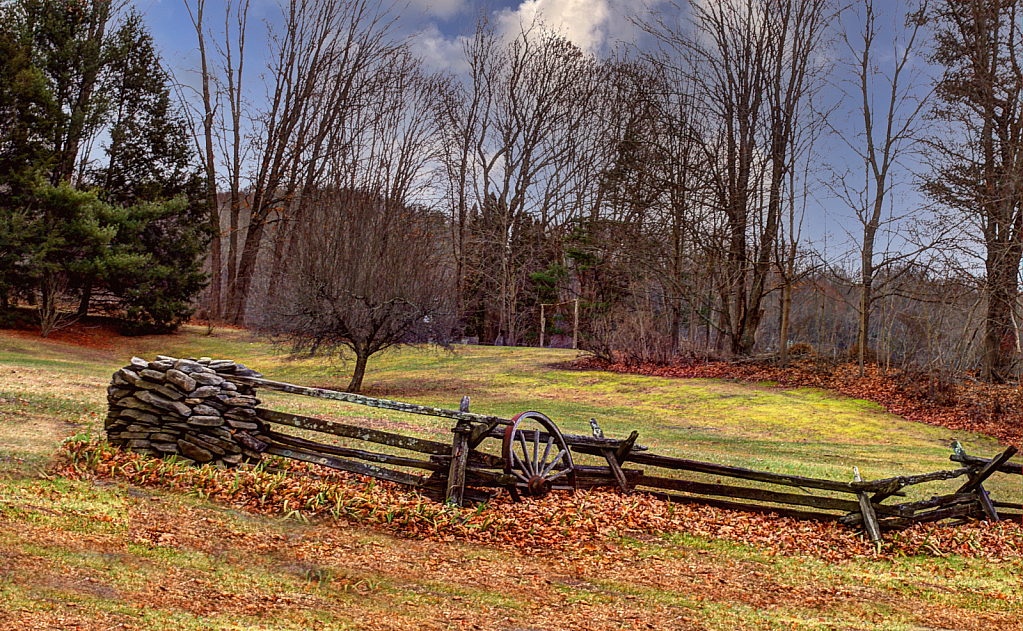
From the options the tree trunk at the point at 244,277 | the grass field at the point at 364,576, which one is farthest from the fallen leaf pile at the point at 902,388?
the tree trunk at the point at 244,277

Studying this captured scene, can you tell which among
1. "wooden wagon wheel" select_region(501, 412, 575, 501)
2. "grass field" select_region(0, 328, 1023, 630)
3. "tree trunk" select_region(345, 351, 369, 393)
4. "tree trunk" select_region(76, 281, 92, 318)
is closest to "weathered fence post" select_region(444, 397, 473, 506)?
"wooden wagon wheel" select_region(501, 412, 575, 501)

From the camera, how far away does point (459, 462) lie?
728cm

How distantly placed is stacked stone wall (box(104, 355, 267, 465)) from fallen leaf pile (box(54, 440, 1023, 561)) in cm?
20

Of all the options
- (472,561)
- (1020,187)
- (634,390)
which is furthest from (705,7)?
(472,561)

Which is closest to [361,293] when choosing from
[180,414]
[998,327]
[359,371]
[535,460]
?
[359,371]

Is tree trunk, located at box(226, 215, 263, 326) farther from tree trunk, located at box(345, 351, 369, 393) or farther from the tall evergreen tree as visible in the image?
tree trunk, located at box(345, 351, 369, 393)

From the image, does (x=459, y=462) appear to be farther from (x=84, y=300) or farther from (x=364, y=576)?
(x=84, y=300)

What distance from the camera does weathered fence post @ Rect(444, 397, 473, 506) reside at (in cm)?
723

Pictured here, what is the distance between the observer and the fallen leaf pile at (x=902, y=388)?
55.5 ft

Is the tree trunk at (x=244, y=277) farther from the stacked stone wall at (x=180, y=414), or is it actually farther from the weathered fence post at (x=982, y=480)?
the weathered fence post at (x=982, y=480)

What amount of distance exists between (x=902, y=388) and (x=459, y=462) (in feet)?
54.3

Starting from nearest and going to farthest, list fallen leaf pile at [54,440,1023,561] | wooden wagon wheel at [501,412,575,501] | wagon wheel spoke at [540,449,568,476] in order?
1. fallen leaf pile at [54,440,1023,561]
2. wooden wagon wheel at [501,412,575,501]
3. wagon wheel spoke at [540,449,568,476]

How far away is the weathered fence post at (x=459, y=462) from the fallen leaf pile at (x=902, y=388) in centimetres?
1313

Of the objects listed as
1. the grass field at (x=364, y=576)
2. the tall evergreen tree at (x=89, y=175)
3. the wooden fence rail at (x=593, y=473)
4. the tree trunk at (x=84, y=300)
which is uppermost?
the tall evergreen tree at (x=89, y=175)
